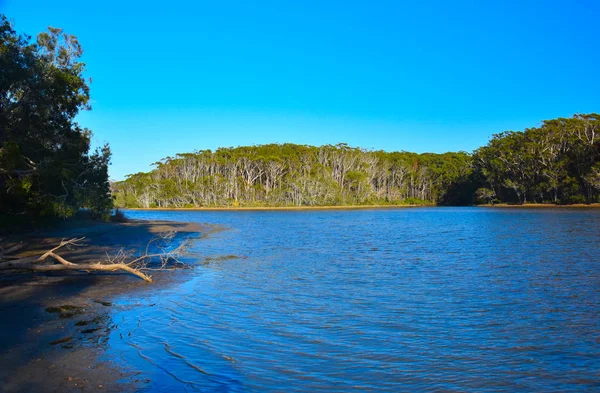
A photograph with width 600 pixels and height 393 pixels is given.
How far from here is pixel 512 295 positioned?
37.2 feet

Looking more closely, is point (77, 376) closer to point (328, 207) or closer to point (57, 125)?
point (57, 125)

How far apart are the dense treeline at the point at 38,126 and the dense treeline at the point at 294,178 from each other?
253ft

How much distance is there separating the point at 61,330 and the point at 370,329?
5475 millimetres

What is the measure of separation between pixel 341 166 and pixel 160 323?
4011 inches

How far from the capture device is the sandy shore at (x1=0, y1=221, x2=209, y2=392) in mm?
5668

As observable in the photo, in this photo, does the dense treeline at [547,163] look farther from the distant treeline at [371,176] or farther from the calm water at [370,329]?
the calm water at [370,329]

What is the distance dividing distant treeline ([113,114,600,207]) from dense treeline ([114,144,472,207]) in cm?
24

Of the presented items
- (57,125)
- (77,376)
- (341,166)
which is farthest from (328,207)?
(77,376)

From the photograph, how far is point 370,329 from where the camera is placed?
8422 millimetres

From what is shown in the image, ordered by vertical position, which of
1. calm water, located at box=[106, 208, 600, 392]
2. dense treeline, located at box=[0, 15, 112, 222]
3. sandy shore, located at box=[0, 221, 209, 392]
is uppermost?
dense treeline, located at box=[0, 15, 112, 222]

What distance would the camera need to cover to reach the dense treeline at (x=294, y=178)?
3979 inches

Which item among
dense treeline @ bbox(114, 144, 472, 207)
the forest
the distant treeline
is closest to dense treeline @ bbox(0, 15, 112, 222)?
the forest

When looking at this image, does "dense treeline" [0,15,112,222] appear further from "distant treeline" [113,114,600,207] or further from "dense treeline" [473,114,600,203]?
"distant treeline" [113,114,600,207]

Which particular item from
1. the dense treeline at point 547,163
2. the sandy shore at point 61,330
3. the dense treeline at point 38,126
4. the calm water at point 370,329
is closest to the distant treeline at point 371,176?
the dense treeline at point 547,163
